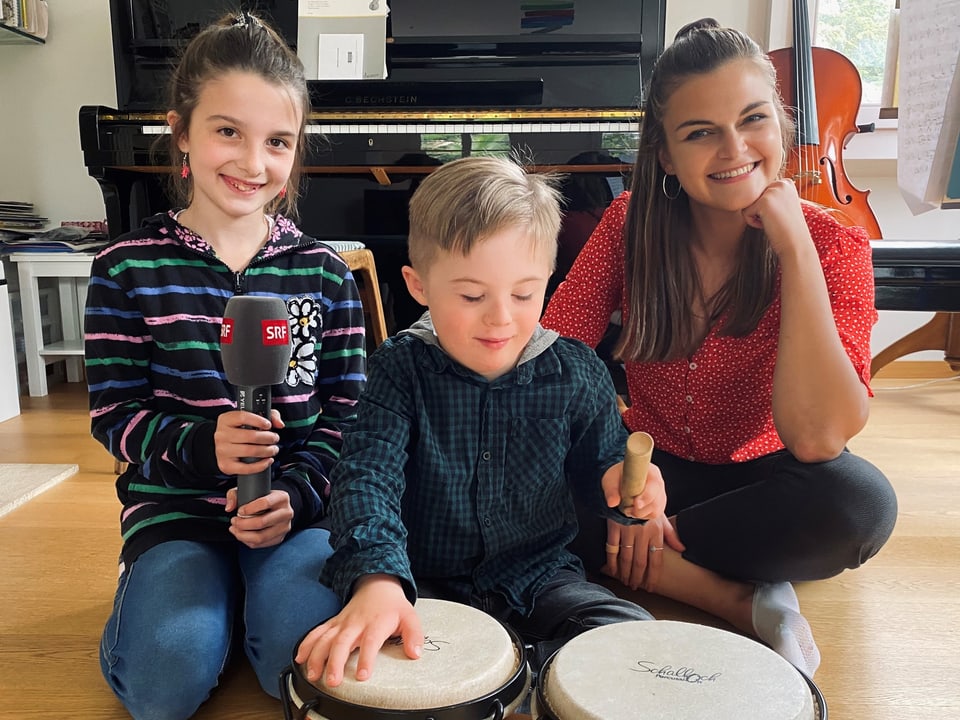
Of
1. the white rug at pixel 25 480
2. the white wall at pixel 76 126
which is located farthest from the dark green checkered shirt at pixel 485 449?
the white wall at pixel 76 126

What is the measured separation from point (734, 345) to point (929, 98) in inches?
18.0

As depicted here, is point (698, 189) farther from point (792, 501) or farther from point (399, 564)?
point (399, 564)

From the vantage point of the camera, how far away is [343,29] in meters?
2.17

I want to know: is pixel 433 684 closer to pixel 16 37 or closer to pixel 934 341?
→ pixel 934 341

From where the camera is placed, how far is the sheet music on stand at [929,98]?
1.14m

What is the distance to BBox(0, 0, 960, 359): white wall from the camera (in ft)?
9.29

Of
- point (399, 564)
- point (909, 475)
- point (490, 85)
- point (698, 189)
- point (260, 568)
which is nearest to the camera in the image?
point (399, 564)

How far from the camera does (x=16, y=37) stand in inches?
114

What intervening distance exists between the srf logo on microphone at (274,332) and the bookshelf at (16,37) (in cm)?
262

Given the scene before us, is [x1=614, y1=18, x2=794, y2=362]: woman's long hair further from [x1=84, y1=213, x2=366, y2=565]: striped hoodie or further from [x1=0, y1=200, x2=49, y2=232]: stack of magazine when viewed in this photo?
[x1=0, y1=200, x2=49, y2=232]: stack of magazine

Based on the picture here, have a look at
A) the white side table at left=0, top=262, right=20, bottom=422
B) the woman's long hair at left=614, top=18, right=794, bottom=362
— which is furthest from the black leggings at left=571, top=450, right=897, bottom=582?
the white side table at left=0, top=262, right=20, bottom=422

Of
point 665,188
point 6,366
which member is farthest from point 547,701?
point 6,366

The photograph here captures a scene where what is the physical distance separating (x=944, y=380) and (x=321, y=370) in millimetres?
2601

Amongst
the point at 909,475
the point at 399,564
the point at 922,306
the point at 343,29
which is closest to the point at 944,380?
the point at 909,475
